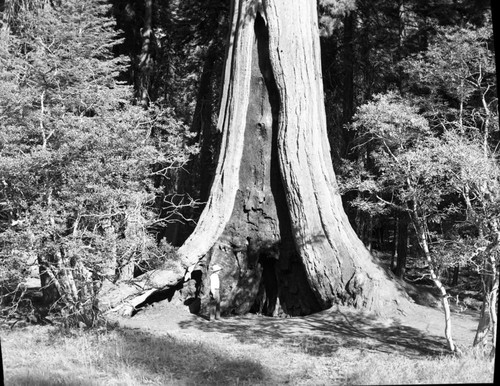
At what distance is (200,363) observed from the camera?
702cm

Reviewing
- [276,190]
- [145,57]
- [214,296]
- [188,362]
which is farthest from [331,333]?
[145,57]

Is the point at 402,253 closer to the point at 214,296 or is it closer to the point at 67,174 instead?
the point at 214,296

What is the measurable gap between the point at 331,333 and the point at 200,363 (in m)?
2.49

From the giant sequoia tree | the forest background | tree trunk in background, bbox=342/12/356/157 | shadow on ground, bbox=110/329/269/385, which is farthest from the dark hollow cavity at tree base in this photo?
tree trunk in background, bbox=342/12/356/157

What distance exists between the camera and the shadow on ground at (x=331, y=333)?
313 inches

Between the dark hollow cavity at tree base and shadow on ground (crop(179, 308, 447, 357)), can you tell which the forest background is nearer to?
the dark hollow cavity at tree base

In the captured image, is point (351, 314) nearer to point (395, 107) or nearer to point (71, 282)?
point (395, 107)

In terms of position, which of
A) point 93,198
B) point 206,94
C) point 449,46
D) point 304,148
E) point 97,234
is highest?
point 206,94

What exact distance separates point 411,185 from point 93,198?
14.9 ft

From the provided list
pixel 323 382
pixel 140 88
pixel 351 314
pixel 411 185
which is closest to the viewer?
pixel 323 382

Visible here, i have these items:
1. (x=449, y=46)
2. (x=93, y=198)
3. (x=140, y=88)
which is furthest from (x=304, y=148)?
(x=140, y=88)

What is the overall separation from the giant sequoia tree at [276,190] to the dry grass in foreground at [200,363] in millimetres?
2044

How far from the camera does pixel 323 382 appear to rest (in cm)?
648

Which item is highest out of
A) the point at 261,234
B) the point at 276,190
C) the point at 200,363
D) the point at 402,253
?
the point at 276,190
